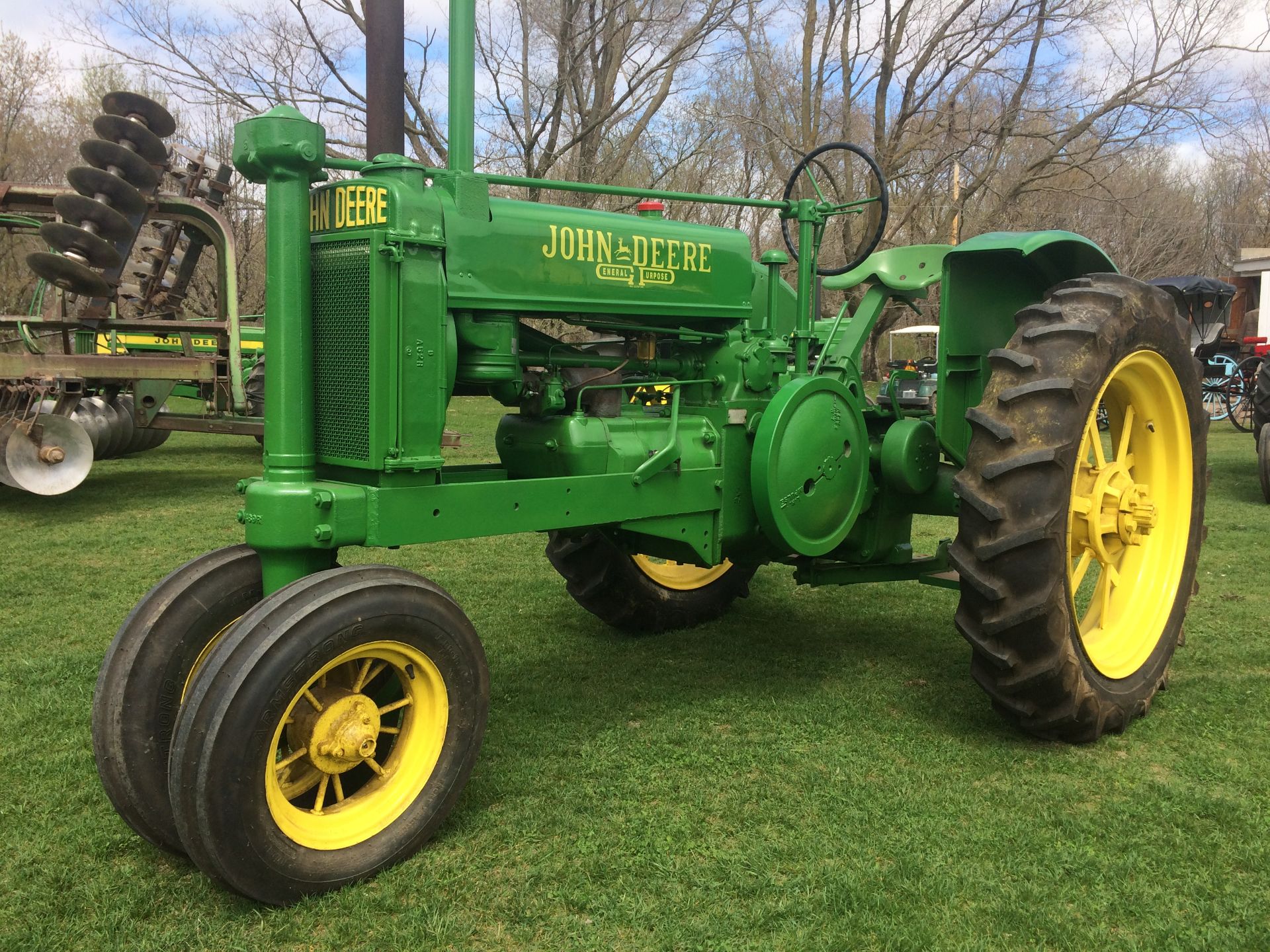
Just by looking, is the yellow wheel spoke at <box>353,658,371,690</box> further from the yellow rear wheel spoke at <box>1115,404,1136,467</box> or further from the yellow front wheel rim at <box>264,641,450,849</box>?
the yellow rear wheel spoke at <box>1115,404,1136,467</box>

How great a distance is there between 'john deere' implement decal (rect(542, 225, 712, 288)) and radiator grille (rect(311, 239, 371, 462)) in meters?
0.59

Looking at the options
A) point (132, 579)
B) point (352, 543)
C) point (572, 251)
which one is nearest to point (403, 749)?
point (352, 543)

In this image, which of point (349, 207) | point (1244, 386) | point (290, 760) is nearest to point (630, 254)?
point (349, 207)

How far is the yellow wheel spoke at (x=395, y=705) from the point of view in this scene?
255 cm

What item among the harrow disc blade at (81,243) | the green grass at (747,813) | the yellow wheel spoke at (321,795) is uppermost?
the harrow disc blade at (81,243)

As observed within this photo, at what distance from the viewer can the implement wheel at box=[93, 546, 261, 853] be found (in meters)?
2.52


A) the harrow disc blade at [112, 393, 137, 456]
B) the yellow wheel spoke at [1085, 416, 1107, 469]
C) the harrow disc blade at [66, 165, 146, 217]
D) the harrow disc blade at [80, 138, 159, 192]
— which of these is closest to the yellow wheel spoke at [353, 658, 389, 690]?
the yellow wheel spoke at [1085, 416, 1107, 469]

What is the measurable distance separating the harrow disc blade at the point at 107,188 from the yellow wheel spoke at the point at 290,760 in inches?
274

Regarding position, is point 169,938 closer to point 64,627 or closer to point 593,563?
point 593,563

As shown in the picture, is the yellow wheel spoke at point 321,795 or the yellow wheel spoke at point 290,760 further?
the yellow wheel spoke at point 321,795

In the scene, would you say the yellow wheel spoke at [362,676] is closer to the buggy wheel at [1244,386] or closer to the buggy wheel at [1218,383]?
the buggy wheel at [1218,383]

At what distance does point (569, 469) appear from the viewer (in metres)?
3.25

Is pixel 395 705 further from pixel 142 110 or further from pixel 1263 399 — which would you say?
pixel 1263 399

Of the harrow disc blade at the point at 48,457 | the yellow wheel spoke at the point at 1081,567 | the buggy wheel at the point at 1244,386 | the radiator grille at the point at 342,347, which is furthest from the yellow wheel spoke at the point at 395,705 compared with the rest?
the buggy wheel at the point at 1244,386
